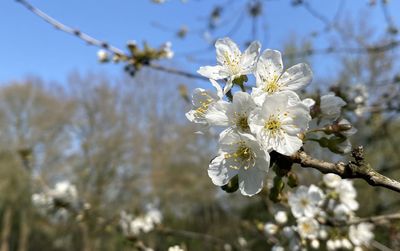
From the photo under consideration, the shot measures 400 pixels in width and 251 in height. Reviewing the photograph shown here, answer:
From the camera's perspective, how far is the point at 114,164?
13.8 meters

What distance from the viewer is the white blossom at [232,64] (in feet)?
3.25

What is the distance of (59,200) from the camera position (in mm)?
2678

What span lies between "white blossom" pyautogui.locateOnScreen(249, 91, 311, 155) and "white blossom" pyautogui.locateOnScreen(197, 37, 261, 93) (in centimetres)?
13

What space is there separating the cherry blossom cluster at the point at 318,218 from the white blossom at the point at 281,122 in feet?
2.22

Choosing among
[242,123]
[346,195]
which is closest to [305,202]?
[346,195]

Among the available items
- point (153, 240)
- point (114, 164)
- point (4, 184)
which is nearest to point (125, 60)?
point (153, 240)

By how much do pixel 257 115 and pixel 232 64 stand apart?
0.76 ft

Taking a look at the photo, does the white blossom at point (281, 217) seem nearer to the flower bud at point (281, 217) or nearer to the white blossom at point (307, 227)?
the flower bud at point (281, 217)

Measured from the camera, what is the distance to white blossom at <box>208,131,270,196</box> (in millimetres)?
880

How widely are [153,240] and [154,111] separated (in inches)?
187

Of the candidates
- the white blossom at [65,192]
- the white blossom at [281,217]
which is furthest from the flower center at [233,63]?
the white blossom at [65,192]

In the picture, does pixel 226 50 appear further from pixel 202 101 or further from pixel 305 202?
pixel 305 202

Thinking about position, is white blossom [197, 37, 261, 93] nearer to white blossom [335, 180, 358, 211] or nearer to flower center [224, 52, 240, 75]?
flower center [224, 52, 240, 75]

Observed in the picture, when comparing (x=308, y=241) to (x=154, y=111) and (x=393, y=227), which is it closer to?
(x=393, y=227)
